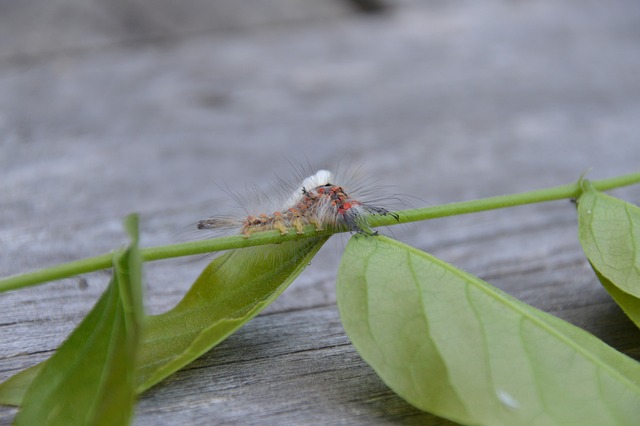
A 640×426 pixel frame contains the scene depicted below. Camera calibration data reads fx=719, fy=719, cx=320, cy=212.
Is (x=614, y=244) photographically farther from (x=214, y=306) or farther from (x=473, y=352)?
(x=214, y=306)

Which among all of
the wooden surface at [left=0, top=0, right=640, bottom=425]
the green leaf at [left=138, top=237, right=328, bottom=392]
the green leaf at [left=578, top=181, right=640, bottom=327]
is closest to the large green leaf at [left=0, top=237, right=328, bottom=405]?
the green leaf at [left=138, top=237, right=328, bottom=392]

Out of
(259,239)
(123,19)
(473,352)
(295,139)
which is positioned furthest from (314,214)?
(123,19)

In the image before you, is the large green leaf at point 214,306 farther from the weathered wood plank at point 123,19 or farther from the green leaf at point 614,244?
the weathered wood plank at point 123,19

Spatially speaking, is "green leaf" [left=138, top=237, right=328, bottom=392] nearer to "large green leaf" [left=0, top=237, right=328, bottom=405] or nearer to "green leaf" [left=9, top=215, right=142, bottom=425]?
"large green leaf" [left=0, top=237, right=328, bottom=405]

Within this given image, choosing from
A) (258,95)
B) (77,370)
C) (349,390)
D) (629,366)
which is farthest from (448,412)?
(258,95)

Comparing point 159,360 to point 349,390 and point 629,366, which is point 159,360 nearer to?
point 349,390
